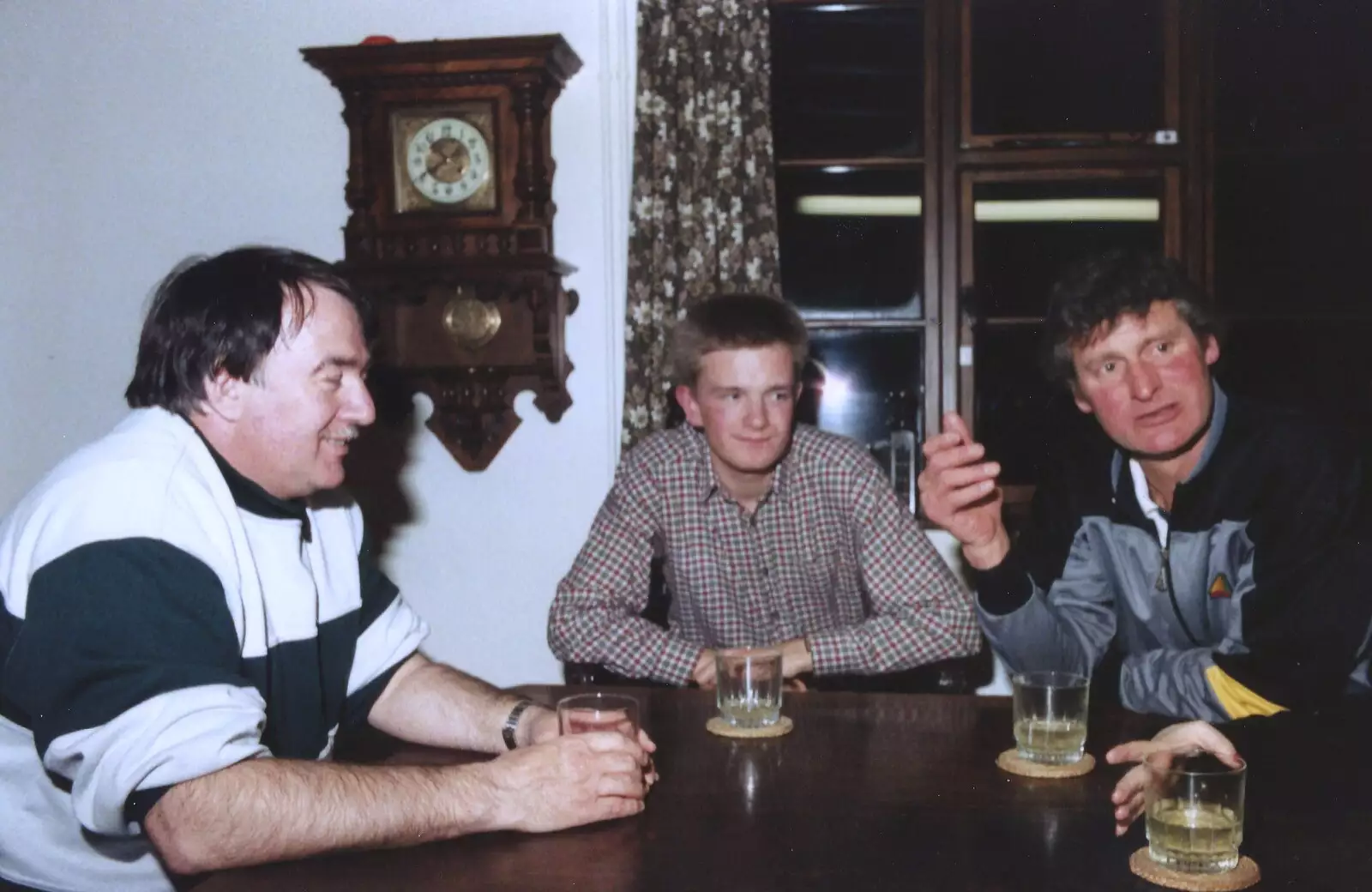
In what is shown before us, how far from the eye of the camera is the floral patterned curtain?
324 cm

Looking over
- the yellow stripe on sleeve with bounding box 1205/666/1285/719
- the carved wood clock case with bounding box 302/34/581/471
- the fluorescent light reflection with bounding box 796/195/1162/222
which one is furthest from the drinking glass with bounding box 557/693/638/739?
the fluorescent light reflection with bounding box 796/195/1162/222

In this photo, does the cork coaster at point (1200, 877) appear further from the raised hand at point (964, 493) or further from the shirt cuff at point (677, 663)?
the shirt cuff at point (677, 663)

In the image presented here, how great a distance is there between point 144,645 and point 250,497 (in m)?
0.35

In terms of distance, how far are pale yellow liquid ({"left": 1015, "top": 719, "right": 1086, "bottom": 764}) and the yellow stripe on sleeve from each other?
0.46 m

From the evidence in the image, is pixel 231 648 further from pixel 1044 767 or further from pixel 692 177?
pixel 692 177

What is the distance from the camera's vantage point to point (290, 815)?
123 centimetres

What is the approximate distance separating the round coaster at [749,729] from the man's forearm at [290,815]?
0.43 metres

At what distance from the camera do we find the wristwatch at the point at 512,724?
167cm

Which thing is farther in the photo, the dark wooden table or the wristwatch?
the wristwatch

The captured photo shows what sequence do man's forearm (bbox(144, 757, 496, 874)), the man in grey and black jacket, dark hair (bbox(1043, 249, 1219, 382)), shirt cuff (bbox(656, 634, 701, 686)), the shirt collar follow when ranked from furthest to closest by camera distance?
1. shirt cuff (bbox(656, 634, 701, 686))
2. dark hair (bbox(1043, 249, 1219, 382))
3. the man in grey and black jacket
4. the shirt collar
5. man's forearm (bbox(144, 757, 496, 874))

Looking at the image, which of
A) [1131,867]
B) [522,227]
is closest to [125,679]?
[1131,867]

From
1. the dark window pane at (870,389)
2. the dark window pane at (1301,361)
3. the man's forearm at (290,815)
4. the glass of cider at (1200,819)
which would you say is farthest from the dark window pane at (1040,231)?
the man's forearm at (290,815)

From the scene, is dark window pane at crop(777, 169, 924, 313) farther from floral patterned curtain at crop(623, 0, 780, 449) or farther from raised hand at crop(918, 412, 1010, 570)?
raised hand at crop(918, 412, 1010, 570)

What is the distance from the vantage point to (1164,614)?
6.93 ft
